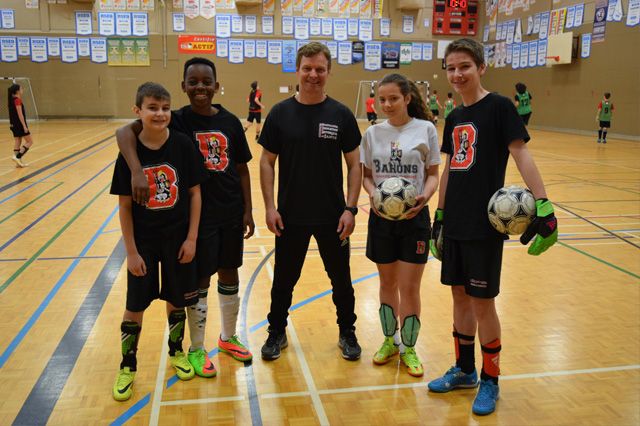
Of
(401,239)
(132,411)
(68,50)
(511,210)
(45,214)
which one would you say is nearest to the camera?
(511,210)

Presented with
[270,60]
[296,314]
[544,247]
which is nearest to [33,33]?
[270,60]

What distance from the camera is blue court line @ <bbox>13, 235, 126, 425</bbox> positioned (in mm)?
3127

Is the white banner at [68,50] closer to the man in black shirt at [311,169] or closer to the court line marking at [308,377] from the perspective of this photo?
the court line marking at [308,377]

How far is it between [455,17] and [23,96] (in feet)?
64.1

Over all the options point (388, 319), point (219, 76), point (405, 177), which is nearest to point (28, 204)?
point (388, 319)

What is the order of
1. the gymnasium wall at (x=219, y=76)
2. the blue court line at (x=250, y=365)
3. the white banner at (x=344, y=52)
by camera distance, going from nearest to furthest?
the blue court line at (x=250, y=365)
the gymnasium wall at (x=219, y=76)
the white banner at (x=344, y=52)

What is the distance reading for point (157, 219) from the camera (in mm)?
3227

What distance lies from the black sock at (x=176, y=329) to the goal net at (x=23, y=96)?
80.0 ft

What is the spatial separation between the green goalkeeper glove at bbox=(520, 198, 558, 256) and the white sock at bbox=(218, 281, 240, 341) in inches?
72.7

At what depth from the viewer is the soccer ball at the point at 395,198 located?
331 centimetres

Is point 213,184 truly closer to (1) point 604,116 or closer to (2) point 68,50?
(1) point 604,116

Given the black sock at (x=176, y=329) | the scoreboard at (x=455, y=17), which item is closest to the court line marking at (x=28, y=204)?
the black sock at (x=176, y=329)

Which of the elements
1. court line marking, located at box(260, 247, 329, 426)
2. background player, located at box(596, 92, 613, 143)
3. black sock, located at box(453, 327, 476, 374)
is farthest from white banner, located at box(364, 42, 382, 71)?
black sock, located at box(453, 327, 476, 374)

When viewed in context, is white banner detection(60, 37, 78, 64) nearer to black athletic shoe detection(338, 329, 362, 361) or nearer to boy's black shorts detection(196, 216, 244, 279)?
boy's black shorts detection(196, 216, 244, 279)
